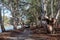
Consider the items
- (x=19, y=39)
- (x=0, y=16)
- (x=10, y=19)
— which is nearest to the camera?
(x=19, y=39)

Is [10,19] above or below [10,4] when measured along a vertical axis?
below

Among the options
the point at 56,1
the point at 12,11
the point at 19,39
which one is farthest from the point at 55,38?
the point at 56,1

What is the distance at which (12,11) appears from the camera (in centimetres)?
598

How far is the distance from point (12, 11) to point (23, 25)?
922mm

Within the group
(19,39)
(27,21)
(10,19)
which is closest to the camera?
(19,39)

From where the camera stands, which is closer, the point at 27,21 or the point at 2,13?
the point at 2,13

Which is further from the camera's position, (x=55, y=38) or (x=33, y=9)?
(x=33, y=9)

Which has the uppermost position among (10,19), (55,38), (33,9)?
(33,9)

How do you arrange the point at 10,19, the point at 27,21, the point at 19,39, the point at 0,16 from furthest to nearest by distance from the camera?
the point at 27,21 → the point at 10,19 → the point at 0,16 → the point at 19,39

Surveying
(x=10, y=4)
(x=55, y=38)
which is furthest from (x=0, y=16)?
(x=55, y=38)

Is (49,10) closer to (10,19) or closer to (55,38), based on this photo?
(10,19)

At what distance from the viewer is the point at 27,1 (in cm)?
657

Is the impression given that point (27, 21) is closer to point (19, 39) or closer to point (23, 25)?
point (23, 25)

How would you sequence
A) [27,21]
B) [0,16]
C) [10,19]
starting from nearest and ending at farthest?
[0,16] → [10,19] → [27,21]
